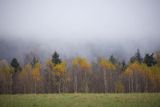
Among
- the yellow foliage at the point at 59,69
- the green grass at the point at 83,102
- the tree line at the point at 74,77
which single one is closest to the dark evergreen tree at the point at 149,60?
the tree line at the point at 74,77

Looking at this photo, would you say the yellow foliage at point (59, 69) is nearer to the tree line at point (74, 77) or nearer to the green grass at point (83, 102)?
the tree line at point (74, 77)

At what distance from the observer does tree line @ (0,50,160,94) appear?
158 feet

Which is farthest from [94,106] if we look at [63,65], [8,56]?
[8,56]

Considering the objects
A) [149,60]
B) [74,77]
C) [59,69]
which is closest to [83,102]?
[59,69]

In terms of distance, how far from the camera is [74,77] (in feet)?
171

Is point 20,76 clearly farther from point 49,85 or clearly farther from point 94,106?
point 94,106

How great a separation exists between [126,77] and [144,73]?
16.9 ft

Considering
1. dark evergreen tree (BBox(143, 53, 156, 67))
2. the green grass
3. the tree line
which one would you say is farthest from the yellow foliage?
the green grass

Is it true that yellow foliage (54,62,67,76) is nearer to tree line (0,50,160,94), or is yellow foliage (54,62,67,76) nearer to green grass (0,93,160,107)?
tree line (0,50,160,94)

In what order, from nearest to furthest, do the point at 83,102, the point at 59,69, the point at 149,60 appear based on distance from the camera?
the point at 83,102 < the point at 59,69 < the point at 149,60

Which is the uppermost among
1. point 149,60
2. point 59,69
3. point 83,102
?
point 149,60

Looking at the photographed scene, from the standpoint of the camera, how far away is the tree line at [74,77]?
48.2 meters

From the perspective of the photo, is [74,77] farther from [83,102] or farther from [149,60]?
[83,102]

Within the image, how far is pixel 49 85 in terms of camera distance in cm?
4975
